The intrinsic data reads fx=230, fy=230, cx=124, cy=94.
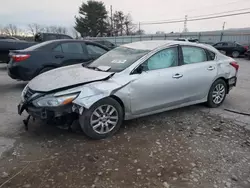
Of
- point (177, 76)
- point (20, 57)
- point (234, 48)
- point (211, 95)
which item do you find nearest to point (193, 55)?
point (177, 76)

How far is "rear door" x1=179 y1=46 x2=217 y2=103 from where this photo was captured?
4.32 metres

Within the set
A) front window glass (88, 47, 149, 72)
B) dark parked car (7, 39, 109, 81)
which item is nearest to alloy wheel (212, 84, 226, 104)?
front window glass (88, 47, 149, 72)

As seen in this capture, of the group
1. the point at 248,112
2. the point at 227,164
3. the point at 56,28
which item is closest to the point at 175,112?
the point at 248,112

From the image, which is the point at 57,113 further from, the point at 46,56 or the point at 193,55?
the point at 46,56

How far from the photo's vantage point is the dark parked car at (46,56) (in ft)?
19.6

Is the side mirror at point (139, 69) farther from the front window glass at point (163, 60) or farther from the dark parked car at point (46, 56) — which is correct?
the dark parked car at point (46, 56)

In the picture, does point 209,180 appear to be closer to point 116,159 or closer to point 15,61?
point 116,159

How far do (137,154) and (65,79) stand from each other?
161cm

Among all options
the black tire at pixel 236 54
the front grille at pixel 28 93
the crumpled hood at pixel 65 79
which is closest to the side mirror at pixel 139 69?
the crumpled hood at pixel 65 79

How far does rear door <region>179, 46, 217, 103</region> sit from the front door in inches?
6.8

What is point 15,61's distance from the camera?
5.99 m

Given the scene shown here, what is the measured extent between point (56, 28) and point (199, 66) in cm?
5576

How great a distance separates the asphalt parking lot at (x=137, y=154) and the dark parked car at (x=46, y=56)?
1879 mm

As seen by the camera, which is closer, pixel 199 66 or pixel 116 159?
pixel 116 159
